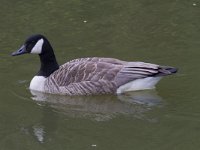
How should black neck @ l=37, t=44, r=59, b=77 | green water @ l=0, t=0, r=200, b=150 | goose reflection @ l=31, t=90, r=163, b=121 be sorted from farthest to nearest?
black neck @ l=37, t=44, r=59, b=77 → goose reflection @ l=31, t=90, r=163, b=121 → green water @ l=0, t=0, r=200, b=150

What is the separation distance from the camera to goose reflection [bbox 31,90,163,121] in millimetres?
10987

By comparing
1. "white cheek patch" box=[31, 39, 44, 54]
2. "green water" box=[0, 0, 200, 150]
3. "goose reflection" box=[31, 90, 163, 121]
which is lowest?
"goose reflection" box=[31, 90, 163, 121]

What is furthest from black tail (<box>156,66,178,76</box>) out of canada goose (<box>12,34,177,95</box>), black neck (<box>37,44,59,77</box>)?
black neck (<box>37,44,59,77</box>)

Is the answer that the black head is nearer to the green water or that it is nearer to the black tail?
the green water

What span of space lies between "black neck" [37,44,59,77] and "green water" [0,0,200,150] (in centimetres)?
46

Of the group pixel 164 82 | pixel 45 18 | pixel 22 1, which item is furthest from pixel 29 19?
pixel 164 82

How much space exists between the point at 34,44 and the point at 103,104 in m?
1.87

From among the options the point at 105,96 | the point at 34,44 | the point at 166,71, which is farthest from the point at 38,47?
the point at 166,71

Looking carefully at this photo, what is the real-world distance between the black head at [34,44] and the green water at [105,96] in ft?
2.20

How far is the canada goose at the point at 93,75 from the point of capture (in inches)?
461

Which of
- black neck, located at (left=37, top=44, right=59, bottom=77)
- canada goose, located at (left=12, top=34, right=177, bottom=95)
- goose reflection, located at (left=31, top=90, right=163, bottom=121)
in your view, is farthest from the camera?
Result: black neck, located at (left=37, top=44, right=59, bottom=77)

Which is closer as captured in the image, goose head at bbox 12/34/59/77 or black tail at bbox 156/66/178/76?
black tail at bbox 156/66/178/76

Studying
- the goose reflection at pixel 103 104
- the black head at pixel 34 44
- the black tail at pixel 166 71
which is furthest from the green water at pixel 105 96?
the black head at pixel 34 44

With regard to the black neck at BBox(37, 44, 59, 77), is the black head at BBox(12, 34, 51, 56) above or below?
above
